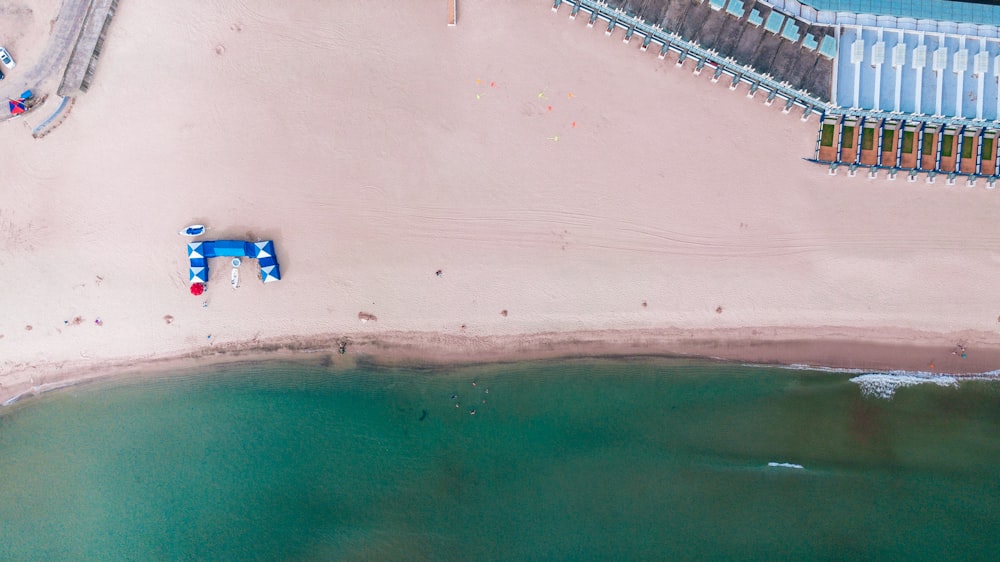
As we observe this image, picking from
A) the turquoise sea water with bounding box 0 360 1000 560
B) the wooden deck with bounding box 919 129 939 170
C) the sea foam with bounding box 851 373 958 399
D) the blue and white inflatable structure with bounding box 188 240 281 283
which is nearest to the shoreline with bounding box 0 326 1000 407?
the sea foam with bounding box 851 373 958 399

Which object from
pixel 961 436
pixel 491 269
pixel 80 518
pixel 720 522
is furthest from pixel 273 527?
pixel 961 436

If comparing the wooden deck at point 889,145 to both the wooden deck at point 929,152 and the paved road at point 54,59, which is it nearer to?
the wooden deck at point 929,152

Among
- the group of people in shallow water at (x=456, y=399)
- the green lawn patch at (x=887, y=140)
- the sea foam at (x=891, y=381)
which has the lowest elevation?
the group of people in shallow water at (x=456, y=399)

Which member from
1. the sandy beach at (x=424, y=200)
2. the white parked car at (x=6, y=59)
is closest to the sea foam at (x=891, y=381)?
the sandy beach at (x=424, y=200)

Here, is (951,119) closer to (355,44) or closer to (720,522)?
(720,522)

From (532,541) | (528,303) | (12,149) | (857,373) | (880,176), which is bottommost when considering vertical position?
(532,541)
